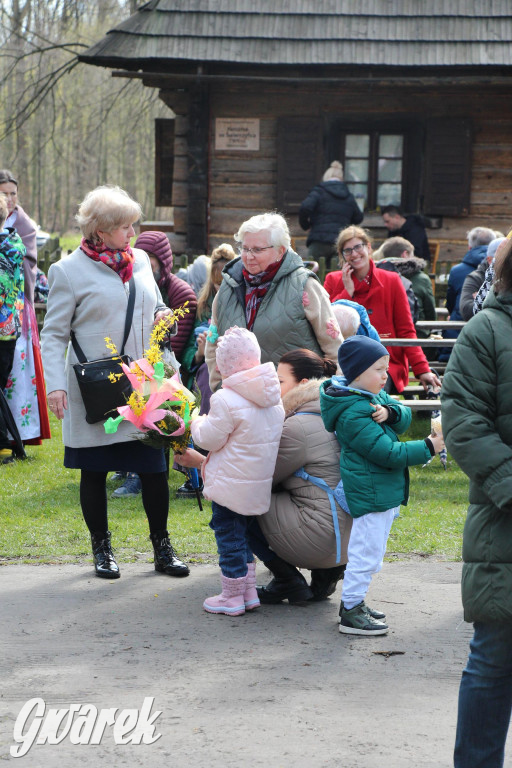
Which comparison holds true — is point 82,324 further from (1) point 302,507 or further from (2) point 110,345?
(1) point 302,507

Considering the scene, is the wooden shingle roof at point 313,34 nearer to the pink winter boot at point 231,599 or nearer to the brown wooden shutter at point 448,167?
the brown wooden shutter at point 448,167

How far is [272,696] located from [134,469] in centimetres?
166

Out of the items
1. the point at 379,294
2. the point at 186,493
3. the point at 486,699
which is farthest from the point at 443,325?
the point at 486,699

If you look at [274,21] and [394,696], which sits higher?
[274,21]

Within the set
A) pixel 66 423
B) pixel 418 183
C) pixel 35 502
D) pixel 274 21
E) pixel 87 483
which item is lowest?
pixel 35 502

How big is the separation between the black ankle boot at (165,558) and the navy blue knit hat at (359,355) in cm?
148

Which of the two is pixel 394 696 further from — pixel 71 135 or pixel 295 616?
pixel 71 135

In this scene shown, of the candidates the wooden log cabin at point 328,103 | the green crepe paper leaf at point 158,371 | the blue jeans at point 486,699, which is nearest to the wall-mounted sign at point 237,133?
the wooden log cabin at point 328,103

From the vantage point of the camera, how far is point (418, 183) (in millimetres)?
15164

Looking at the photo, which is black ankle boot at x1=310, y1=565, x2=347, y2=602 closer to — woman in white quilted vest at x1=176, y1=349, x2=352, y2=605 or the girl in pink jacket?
woman in white quilted vest at x1=176, y1=349, x2=352, y2=605

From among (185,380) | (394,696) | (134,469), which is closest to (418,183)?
(185,380)

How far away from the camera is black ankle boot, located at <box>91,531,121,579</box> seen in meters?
5.03

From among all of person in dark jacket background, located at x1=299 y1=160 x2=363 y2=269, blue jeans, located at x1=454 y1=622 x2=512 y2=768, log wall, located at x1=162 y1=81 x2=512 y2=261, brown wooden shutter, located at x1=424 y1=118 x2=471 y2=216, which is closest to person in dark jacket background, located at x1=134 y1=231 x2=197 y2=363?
blue jeans, located at x1=454 y1=622 x2=512 y2=768

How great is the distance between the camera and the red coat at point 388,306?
24.0 feet
